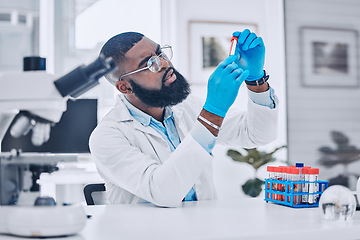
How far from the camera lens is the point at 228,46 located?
153 inches

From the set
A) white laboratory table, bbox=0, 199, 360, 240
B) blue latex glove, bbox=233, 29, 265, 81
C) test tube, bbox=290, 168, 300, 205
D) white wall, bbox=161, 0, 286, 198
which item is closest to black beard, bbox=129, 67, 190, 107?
blue latex glove, bbox=233, 29, 265, 81

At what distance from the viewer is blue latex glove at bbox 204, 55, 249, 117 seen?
1.23 m

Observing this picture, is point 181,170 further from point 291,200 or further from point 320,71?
point 320,71

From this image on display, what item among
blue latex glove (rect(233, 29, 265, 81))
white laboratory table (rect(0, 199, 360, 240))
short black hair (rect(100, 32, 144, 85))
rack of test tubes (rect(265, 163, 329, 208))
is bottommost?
white laboratory table (rect(0, 199, 360, 240))

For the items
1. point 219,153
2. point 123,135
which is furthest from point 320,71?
point 123,135

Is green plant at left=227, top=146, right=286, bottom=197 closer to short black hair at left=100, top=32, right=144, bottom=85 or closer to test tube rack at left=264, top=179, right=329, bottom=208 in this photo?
short black hair at left=100, top=32, right=144, bottom=85

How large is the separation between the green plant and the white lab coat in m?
1.74

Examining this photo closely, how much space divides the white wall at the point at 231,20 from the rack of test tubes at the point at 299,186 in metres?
2.51

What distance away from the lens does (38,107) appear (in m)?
0.85

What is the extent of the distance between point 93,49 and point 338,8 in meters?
2.40

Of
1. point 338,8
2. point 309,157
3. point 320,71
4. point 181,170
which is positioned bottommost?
point 309,157

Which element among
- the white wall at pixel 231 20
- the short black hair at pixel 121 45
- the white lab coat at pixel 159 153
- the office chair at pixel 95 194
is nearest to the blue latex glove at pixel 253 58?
the white lab coat at pixel 159 153

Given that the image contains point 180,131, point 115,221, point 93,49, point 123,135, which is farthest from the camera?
point 93,49

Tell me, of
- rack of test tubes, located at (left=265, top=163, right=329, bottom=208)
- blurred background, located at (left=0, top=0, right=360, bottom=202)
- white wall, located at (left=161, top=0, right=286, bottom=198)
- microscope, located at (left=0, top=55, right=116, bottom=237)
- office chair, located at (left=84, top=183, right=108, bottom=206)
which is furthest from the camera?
white wall, located at (left=161, top=0, right=286, bottom=198)
